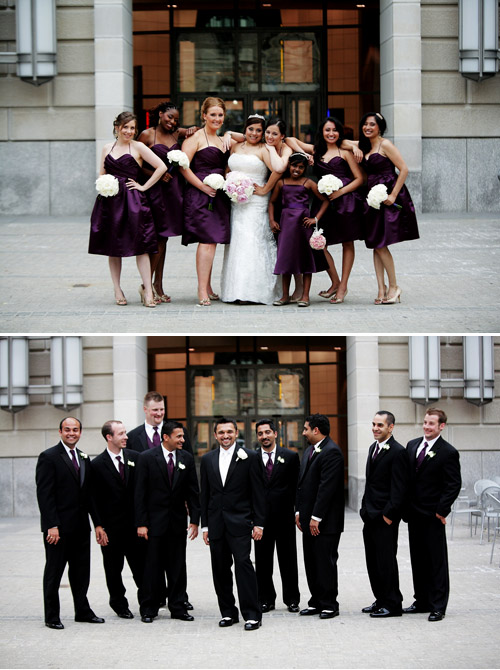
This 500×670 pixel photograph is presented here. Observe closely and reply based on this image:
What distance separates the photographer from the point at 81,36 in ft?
68.3

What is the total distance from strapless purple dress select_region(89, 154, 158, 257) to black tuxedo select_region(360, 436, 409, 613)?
4.00 m

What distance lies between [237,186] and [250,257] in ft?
2.87

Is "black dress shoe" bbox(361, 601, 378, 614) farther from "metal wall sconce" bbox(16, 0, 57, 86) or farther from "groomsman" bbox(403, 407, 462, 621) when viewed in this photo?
"metal wall sconce" bbox(16, 0, 57, 86)

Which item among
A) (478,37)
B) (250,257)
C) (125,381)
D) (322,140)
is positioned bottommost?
(125,381)

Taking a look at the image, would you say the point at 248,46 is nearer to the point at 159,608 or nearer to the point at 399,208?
the point at 399,208

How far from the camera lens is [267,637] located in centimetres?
826

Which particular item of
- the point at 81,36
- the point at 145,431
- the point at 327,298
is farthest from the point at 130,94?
the point at 145,431

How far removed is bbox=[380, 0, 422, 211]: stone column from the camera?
67.5ft

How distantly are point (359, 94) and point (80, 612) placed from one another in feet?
53.3

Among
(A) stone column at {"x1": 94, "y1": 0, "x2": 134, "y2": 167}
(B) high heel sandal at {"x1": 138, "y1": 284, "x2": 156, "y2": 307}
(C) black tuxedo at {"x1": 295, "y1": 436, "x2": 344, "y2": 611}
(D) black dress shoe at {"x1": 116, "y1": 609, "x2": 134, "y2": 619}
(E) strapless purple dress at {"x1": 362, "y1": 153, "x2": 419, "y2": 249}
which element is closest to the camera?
(C) black tuxedo at {"x1": 295, "y1": 436, "x2": 344, "y2": 611}

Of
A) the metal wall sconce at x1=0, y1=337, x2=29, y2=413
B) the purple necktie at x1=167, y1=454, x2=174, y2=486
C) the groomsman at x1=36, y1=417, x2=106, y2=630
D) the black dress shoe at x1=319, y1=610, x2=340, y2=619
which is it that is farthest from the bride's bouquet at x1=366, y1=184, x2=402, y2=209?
the metal wall sconce at x1=0, y1=337, x2=29, y2=413

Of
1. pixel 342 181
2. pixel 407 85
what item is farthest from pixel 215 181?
pixel 407 85

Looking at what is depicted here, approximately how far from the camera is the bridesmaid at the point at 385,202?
1169 centimetres

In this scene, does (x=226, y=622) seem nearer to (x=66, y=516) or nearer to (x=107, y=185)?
(x=66, y=516)
